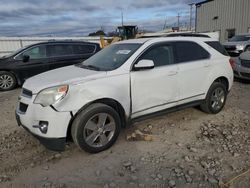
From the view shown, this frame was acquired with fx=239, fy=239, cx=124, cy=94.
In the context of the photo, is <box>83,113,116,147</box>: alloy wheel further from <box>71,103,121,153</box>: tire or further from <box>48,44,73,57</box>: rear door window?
<box>48,44,73,57</box>: rear door window

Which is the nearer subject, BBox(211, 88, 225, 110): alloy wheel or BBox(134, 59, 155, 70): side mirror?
BBox(134, 59, 155, 70): side mirror

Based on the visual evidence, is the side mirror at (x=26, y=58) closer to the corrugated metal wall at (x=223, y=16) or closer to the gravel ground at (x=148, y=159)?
the gravel ground at (x=148, y=159)

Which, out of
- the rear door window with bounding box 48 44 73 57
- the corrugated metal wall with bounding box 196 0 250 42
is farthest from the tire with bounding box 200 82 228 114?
the corrugated metal wall with bounding box 196 0 250 42

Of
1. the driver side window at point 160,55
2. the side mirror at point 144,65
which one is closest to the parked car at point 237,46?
the driver side window at point 160,55

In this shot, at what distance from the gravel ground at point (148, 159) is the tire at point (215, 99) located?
37 centimetres

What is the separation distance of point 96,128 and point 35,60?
228 inches

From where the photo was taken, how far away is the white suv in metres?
3.29

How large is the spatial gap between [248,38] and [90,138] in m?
13.9

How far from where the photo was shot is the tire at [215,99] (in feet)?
16.2

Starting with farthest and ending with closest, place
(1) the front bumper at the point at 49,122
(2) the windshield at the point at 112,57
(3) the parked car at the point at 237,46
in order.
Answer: (3) the parked car at the point at 237,46
(2) the windshield at the point at 112,57
(1) the front bumper at the point at 49,122

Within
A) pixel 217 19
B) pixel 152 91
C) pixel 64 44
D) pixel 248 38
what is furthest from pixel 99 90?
pixel 217 19

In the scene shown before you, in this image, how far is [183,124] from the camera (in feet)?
15.3

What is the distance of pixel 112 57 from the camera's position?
4.27 metres

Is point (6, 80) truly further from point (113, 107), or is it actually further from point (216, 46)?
point (216, 46)
